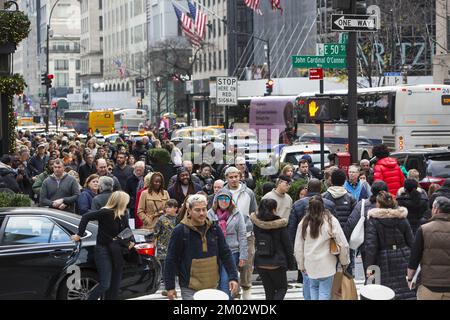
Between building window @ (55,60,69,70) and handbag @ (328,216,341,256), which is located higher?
building window @ (55,60,69,70)

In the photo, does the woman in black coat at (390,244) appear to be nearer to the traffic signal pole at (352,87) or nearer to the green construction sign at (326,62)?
the traffic signal pole at (352,87)

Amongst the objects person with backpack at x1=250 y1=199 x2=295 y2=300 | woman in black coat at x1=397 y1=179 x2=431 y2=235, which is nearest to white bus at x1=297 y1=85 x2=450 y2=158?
woman in black coat at x1=397 y1=179 x2=431 y2=235

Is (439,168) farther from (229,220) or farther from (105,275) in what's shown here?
(105,275)

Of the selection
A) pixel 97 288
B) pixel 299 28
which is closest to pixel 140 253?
pixel 97 288

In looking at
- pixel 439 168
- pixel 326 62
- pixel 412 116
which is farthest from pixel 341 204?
pixel 412 116

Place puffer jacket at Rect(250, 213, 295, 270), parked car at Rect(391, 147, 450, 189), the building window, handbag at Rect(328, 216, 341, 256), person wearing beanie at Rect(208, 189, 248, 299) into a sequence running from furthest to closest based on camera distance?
1. the building window
2. parked car at Rect(391, 147, 450, 189)
3. person wearing beanie at Rect(208, 189, 248, 299)
4. puffer jacket at Rect(250, 213, 295, 270)
5. handbag at Rect(328, 216, 341, 256)

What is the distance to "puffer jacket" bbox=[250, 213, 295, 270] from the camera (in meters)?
11.2

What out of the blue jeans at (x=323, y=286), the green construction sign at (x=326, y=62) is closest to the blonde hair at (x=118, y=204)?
the blue jeans at (x=323, y=286)

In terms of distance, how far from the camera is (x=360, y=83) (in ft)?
188

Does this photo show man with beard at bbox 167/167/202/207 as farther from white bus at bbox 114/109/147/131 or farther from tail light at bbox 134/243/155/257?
white bus at bbox 114/109/147/131

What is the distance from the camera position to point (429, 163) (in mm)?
21047

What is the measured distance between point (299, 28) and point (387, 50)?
15.9 meters

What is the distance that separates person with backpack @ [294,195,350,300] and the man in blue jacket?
1285 millimetres
